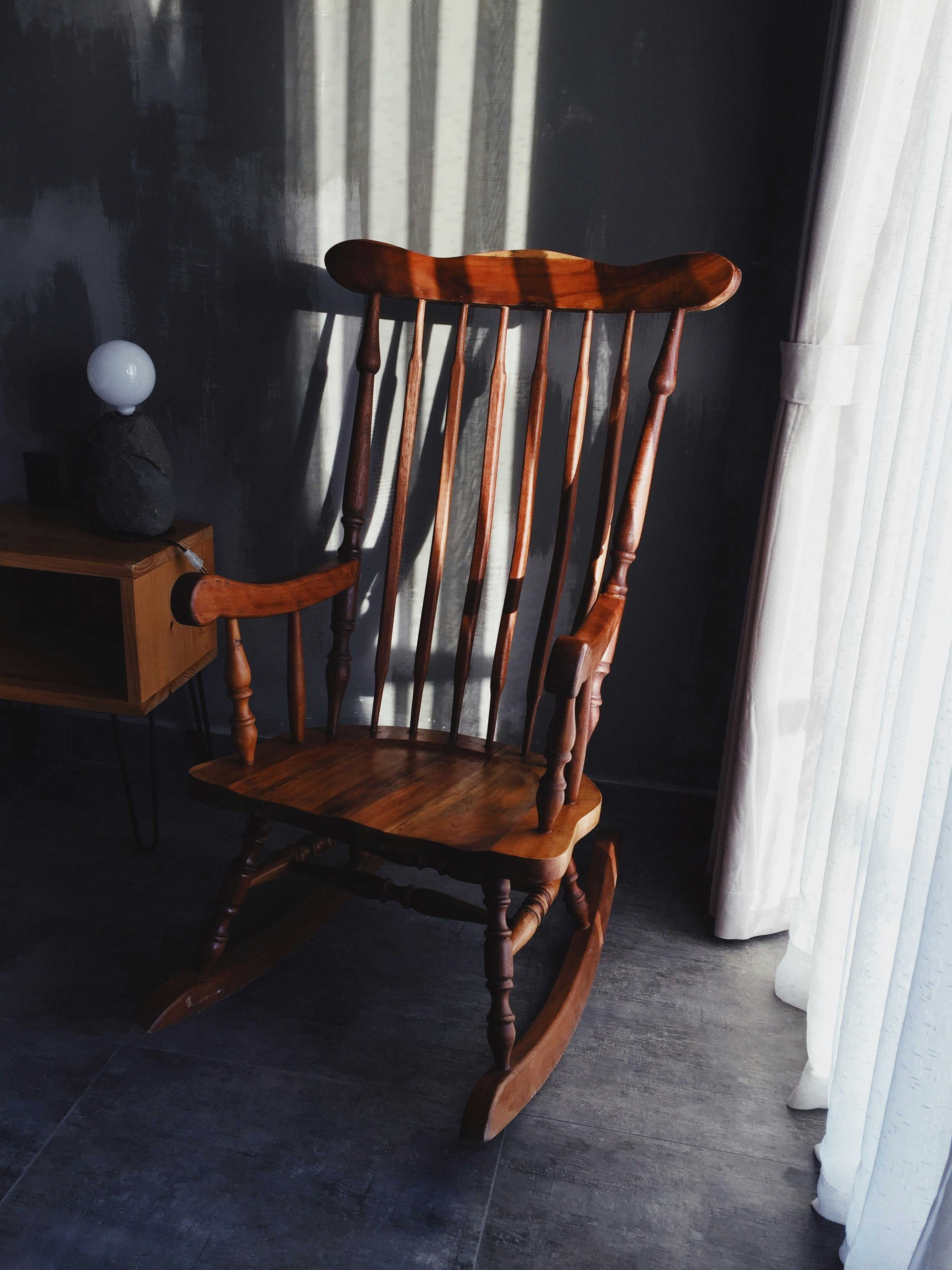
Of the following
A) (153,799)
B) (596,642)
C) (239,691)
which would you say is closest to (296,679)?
(239,691)

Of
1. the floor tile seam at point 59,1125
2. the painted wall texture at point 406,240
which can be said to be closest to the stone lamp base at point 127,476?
the painted wall texture at point 406,240

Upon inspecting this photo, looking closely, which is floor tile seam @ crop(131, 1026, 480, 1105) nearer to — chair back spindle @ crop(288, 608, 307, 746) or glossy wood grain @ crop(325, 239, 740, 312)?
chair back spindle @ crop(288, 608, 307, 746)

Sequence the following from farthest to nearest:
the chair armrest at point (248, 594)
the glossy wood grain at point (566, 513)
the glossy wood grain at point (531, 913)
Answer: the glossy wood grain at point (566, 513)
the glossy wood grain at point (531, 913)
the chair armrest at point (248, 594)

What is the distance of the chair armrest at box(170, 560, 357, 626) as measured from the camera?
1.16 m

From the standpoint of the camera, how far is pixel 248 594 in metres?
1.24

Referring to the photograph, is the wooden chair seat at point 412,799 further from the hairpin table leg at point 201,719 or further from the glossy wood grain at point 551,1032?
the hairpin table leg at point 201,719

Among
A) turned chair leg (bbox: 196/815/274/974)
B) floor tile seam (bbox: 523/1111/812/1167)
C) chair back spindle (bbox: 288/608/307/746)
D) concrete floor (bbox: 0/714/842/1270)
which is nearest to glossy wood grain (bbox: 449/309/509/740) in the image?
chair back spindle (bbox: 288/608/307/746)

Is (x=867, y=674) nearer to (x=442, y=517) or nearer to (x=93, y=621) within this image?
(x=442, y=517)

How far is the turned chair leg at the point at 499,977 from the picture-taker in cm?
122

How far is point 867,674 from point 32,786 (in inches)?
66.4

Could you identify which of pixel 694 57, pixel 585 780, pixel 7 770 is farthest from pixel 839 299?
pixel 7 770

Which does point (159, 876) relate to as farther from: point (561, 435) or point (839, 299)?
point (839, 299)

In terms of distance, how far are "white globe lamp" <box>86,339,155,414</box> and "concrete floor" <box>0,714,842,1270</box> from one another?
2.79 feet

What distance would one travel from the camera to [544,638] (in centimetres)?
147
